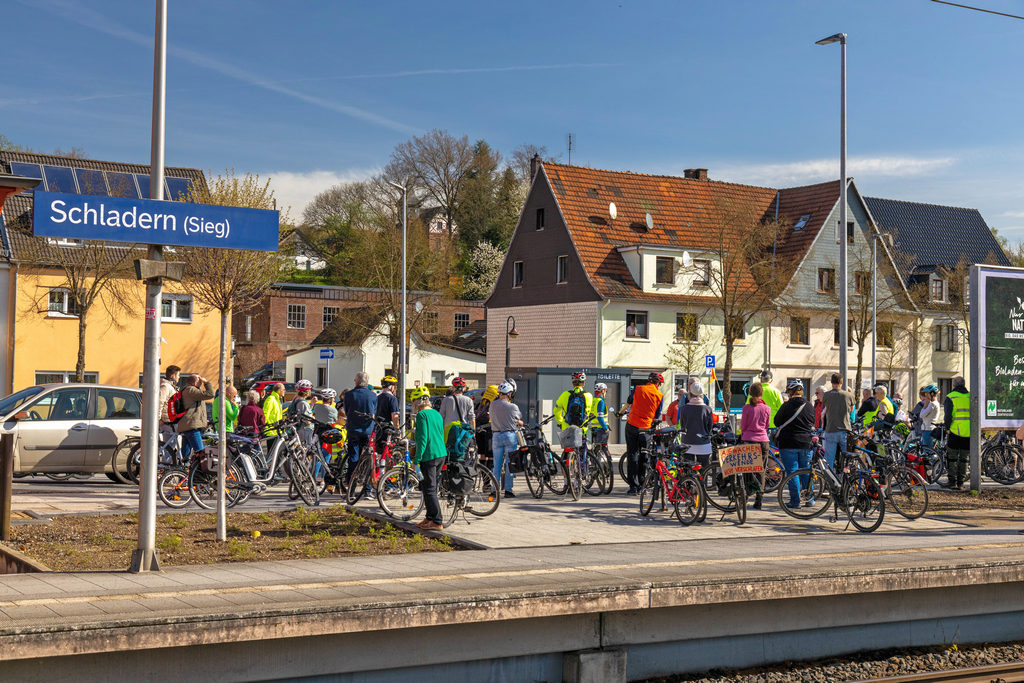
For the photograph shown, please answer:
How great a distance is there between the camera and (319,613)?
25.0ft

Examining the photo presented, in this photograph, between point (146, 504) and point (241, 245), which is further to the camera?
point (241, 245)

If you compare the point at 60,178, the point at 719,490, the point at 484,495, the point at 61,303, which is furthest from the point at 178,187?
the point at 719,490

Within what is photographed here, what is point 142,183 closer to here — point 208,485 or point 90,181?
point 90,181

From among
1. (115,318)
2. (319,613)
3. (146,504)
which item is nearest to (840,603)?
(319,613)

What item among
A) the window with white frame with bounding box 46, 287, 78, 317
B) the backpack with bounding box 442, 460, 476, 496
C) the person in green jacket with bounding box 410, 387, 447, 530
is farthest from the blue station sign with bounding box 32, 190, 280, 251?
the window with white frame with bounding box 46, 287, 78, 317

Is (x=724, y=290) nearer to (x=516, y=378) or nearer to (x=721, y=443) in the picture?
(x=516, y=378)

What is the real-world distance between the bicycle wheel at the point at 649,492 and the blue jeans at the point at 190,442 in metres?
6.71

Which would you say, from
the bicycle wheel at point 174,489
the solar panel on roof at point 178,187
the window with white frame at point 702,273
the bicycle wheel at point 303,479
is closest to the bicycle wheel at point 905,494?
the bicycle wheel at point 303,479

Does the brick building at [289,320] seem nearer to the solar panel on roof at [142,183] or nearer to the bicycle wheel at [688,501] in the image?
the solar panel on roof at [142,183]

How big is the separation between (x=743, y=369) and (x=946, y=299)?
17053mm

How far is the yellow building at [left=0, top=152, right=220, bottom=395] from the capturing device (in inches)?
1647

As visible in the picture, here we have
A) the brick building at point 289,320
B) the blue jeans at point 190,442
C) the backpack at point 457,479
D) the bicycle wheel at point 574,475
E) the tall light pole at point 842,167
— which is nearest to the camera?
the backpack at point 457,479

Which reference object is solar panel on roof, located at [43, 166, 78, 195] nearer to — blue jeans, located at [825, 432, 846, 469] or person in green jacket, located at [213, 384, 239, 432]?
person in green jacket, located at [213, 384, 239, 432]

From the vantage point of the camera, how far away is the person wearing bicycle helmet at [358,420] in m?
16.9
